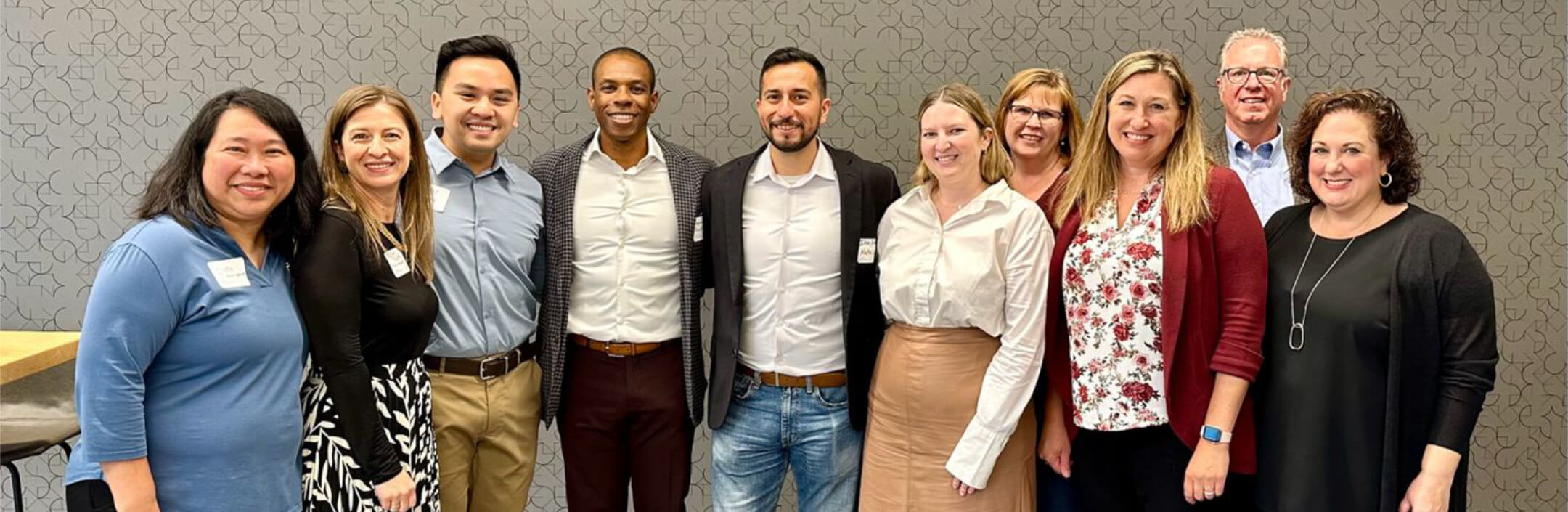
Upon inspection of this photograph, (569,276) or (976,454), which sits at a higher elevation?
(569,276)

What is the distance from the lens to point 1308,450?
2.04 meters

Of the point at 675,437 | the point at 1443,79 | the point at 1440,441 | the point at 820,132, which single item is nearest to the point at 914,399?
the point at 675,437

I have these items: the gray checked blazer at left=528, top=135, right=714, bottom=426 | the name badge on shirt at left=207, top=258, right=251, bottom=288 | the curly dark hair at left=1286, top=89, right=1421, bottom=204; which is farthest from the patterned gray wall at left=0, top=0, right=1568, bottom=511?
the name badge on shirt at left=207, top=258, right=251, bottom=288

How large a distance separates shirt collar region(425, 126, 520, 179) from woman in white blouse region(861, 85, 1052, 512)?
111 cm

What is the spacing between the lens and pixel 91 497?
1818mm

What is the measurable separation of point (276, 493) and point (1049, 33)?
9.18 feet

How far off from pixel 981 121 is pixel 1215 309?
0.68m

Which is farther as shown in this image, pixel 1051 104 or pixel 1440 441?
pixel 1051 104

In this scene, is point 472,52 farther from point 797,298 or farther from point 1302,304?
point 1302,304

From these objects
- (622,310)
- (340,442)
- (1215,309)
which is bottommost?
(340,442)

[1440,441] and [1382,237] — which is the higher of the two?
[1382,237]

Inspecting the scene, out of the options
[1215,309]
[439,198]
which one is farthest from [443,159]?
[1215,309]

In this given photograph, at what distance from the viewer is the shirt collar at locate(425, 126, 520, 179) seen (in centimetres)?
252

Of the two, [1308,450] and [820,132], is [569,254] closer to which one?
[820,132]
